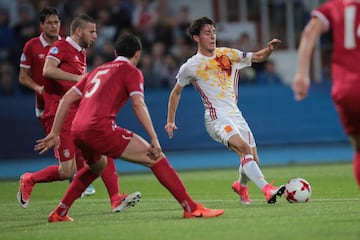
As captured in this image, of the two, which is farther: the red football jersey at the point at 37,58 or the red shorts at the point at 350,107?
the red football jersey at the point at 37,58

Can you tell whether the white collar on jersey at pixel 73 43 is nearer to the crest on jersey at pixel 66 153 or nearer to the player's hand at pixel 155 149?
the crest on jersey at pixel 66 153

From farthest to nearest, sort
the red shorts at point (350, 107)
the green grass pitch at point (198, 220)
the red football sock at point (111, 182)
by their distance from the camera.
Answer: the red football sock at point (111, 182) → the green grass pitch at point (198, 220) → the red shorts at point (350, 107)

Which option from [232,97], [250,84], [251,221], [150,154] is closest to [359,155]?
[251,221]

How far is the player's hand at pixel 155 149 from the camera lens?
27.8ft

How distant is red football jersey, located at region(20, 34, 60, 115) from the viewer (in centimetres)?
1225

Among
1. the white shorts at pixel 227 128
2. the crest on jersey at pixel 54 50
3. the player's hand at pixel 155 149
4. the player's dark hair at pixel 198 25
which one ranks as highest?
the player's dark hair at pixel 198 25

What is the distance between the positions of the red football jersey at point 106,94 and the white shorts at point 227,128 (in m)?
1.96

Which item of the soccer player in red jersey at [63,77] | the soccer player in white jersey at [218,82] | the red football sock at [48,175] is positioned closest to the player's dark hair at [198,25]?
the soccer player in white jersey at [218,82]

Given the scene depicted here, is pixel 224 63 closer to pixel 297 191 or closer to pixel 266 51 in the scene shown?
pixel 266 51

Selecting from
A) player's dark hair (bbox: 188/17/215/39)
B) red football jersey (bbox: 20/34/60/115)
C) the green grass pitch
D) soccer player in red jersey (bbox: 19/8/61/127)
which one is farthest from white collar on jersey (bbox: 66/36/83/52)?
the green grass pitch

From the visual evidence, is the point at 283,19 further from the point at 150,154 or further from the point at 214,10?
the point at 150,154

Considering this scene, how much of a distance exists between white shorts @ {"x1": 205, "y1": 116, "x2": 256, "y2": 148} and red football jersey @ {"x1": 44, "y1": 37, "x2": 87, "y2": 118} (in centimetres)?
178

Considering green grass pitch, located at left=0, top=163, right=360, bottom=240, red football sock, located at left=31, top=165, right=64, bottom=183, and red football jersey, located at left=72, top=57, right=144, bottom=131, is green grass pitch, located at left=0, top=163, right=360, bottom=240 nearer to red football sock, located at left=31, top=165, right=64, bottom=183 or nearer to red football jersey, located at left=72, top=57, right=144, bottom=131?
red football sock, located at left=31, top=165, right=64, bottom=183

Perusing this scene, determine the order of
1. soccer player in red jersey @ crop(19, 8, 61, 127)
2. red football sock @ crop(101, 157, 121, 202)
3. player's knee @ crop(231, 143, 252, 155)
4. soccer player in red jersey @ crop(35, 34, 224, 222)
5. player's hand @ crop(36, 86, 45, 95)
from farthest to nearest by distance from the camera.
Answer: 1. soccer player in red jersey @ crop(19, 8, 61, 127)
2. player's hand @ crop(36, 86, 45, 95)
3. player's knee @ crop(231, 143, 252, 155)
4. red football sock @ crop(101, 157, 121, 202)
5. soccer player in red jersey @ crop(35, 34, 224, 222)
